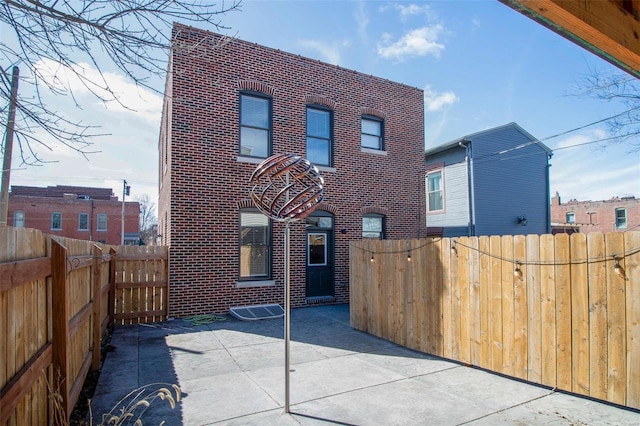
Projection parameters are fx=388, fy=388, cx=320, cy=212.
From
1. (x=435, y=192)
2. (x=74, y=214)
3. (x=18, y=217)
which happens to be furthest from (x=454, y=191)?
(x=18, y=217)

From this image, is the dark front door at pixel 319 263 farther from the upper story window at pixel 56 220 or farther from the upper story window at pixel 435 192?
the upper story window at pixel 56 220

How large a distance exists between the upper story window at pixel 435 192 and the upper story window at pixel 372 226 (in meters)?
5.55

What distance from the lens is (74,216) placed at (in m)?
44.8

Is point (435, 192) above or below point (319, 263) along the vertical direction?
above

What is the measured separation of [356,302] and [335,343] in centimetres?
141

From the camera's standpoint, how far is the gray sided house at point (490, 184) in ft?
52.6

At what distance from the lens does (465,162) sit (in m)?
16.1

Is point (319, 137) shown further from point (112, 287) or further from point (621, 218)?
point (621, 218)

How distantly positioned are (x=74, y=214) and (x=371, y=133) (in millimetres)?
43734

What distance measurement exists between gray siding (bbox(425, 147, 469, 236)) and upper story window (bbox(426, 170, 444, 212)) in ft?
1.13

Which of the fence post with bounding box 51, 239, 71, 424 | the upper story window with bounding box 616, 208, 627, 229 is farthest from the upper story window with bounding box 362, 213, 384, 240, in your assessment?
the upper story window with bounding box 616, 208, 627, 229

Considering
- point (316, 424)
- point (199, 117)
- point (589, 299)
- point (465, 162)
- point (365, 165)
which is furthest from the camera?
point (465, 162)

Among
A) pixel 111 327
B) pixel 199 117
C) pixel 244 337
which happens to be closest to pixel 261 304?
pixel 244 337

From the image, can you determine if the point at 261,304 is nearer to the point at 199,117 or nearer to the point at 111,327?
the point at 111,327
